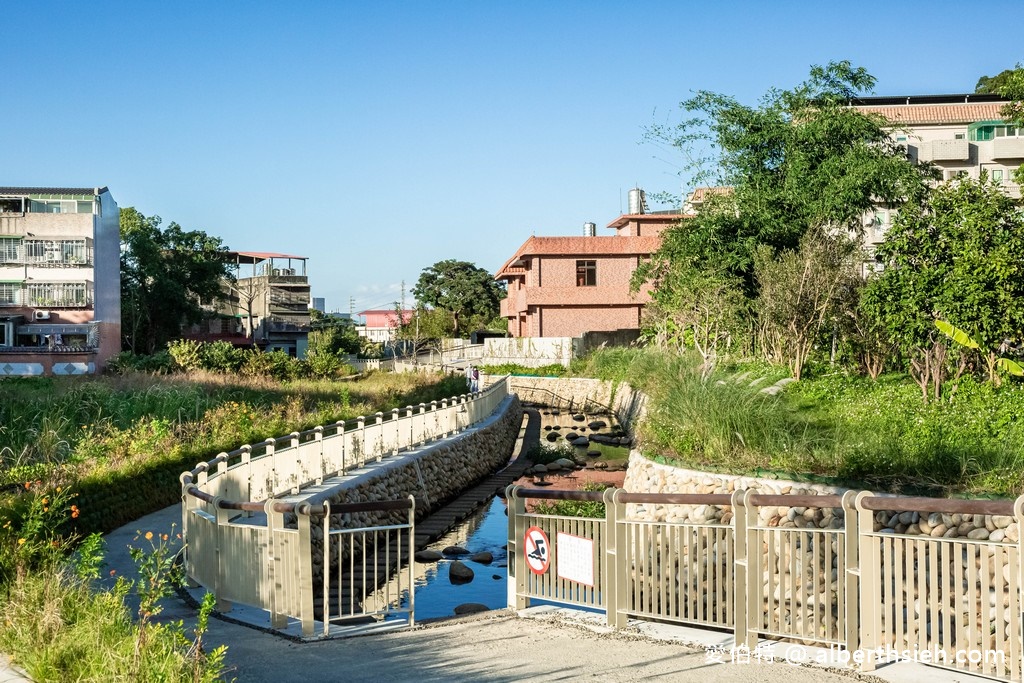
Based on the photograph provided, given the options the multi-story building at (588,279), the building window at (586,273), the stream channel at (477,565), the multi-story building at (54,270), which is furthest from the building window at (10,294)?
the stream channel at (477,565)

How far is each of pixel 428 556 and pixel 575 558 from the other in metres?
9.62

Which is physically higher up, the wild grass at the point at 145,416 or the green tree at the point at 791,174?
the green tree at the point at 791,174

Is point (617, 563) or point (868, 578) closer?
point (868, 578)

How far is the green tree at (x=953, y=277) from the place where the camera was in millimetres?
20312

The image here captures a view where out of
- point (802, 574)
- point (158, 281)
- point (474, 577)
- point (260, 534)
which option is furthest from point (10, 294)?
point (802, 574)

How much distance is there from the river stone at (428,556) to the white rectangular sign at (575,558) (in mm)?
9305

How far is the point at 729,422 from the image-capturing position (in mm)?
16531

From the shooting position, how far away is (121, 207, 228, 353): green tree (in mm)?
69812

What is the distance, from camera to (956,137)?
63688mm

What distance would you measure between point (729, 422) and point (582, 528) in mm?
8384

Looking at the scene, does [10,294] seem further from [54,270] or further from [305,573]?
[305,573]

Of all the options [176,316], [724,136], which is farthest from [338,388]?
[176,316]

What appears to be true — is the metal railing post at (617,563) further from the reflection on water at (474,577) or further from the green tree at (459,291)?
the green tree at (459,291)

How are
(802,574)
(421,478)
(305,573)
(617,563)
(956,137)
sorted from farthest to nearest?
(956,137)
(421,478)
(305,573)
(617,563)
(802,574)
